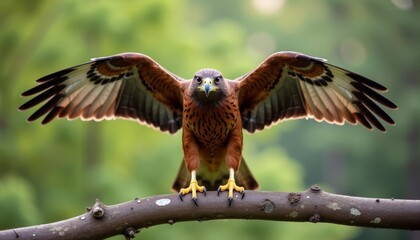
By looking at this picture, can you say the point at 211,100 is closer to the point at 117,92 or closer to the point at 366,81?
the point at 117,92

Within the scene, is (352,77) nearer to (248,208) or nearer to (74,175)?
(248,208)

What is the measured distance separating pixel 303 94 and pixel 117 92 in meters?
1.82

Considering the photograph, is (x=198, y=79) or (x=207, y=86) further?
(x=198, y=79)

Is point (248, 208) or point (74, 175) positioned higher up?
point (74, 175)

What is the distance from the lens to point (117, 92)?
666cm

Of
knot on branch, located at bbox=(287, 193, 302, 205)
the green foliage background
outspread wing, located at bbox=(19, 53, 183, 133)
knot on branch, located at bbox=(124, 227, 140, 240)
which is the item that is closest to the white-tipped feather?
outspread wing, located at bbox=(19, 53, 183, 133)

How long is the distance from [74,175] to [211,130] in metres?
6.87

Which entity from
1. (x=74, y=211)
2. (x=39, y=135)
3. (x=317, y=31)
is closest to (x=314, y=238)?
(x=74, y=211)

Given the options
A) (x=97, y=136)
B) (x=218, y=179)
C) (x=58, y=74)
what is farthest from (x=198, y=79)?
(x=97, y=136)

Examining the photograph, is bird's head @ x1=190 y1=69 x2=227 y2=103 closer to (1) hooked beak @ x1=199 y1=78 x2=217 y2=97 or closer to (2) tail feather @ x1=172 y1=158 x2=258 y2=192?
(1) hooked beak @ x1=199 y1=78 x2=217 y2=97

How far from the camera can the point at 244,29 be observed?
A: 25.4 m

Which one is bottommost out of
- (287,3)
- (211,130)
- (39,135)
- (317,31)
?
(211,130)

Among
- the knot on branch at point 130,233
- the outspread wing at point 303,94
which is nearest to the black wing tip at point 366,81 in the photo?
the outspread wing at point 303,94

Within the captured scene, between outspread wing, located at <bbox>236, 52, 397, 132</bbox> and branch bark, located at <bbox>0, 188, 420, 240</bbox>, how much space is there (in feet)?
4.09
